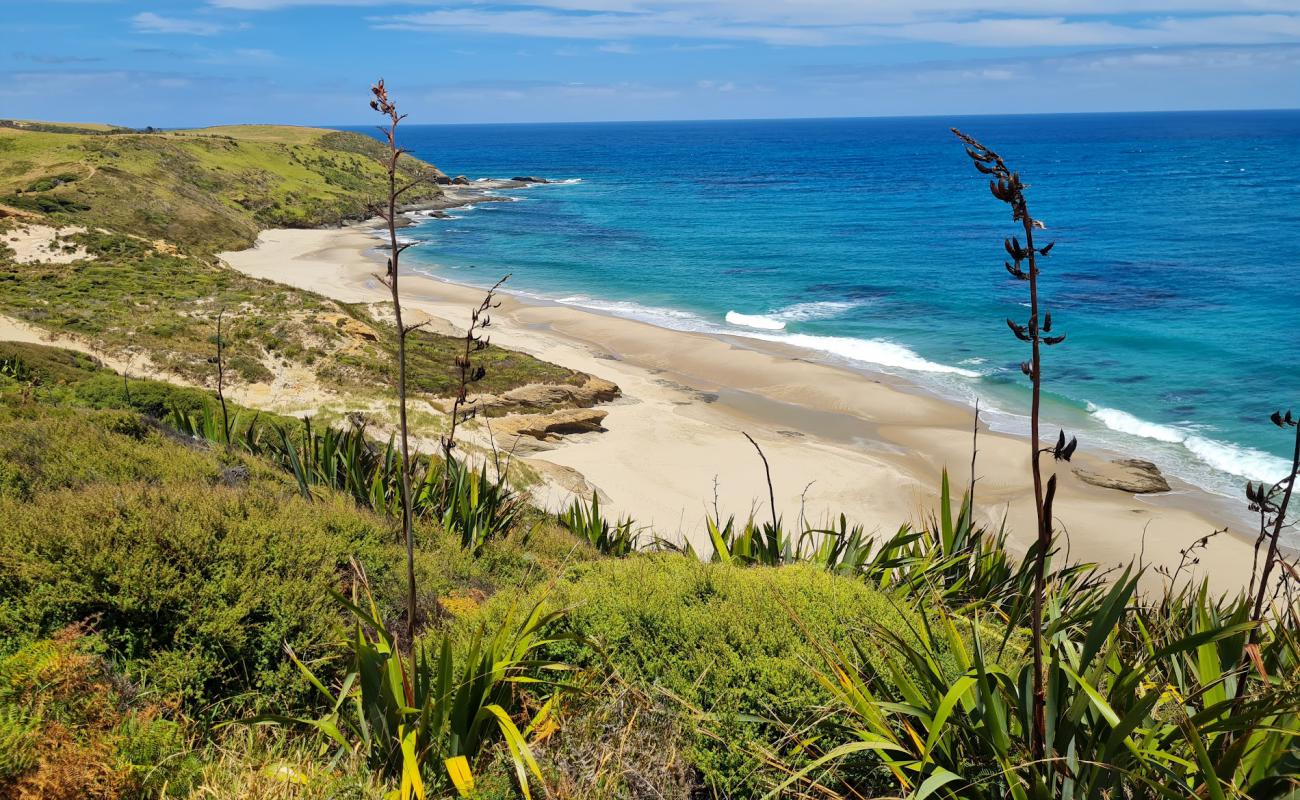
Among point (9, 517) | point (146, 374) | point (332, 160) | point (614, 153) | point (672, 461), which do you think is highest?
point (614, 153)

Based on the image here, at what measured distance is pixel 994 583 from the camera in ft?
19.8

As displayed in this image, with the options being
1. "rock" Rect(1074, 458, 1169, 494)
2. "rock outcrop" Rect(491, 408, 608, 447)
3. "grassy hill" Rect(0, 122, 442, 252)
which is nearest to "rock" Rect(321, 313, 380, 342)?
"grassy hill" Rect(0, 122, 442, 252)

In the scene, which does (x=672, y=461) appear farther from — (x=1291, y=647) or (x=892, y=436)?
(x=1291, y=647)

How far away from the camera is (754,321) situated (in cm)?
3219

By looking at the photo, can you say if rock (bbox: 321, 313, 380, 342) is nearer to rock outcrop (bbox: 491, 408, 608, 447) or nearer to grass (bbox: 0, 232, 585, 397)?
grass (bbox: 0, 232, 585, 397)

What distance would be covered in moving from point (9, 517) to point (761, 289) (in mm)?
33819

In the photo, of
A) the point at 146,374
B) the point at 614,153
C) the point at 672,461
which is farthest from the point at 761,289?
the point at 614,153

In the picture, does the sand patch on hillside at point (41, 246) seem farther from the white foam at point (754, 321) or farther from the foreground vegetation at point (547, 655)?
the foreground vegetation at point (547, 655)

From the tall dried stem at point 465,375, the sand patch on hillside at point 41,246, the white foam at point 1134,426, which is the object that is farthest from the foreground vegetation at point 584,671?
the sand patch on hillside at point 41,246

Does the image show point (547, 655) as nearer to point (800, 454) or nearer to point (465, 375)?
point (465, 375)

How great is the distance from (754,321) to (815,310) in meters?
2.97

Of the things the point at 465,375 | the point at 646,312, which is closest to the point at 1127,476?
the point at 465,375

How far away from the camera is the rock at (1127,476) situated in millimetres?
16719

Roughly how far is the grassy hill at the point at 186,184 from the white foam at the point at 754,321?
1380cm
